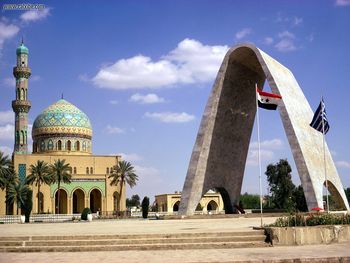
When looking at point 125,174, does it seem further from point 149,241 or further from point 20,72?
point 149,241

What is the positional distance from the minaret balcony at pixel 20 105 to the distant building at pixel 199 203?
22.3 m

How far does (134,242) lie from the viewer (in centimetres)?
1353

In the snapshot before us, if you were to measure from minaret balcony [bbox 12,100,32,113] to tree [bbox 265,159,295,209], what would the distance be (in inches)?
1279

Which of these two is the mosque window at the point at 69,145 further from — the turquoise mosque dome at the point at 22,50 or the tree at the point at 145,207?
the tree at the point at 145,207

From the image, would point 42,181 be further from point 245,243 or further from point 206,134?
point 245,243

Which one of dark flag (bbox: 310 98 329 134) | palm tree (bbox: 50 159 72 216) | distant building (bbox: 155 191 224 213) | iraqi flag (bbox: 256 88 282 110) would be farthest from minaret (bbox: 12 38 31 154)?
dark flag (bbox: 310 98 329 134)

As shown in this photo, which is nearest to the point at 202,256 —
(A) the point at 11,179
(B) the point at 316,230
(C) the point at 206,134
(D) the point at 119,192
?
(B) the point at 316,230

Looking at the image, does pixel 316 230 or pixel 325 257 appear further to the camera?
pixel 316 230

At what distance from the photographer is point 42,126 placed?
6506cm

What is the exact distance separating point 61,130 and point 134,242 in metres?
52.9

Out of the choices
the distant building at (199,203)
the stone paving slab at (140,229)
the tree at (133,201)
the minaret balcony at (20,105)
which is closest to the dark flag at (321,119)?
A: the stone paving slab at (140,229)

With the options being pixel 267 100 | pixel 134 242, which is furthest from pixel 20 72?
pixel 134 242

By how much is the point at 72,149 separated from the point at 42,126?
5090mm

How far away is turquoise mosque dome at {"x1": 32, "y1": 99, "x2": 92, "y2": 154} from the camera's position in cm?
6456
